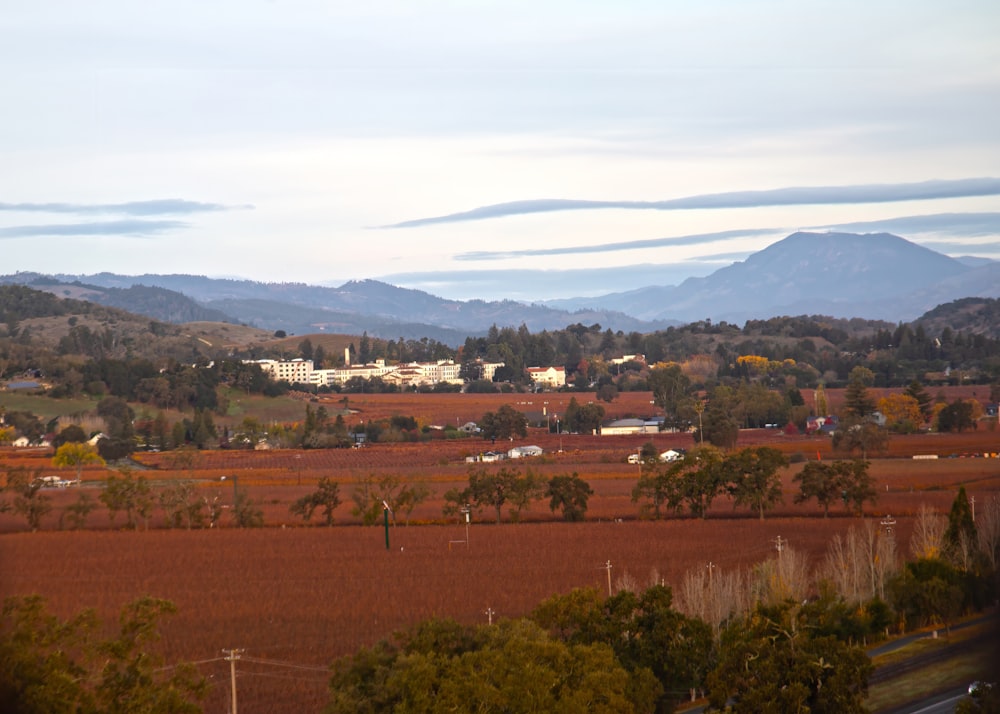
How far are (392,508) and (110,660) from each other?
24481 mm

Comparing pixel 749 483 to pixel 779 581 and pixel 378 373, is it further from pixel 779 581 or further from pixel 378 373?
pixel 378 373

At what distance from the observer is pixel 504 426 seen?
2504 inches

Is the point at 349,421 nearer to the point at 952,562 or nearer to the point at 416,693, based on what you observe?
the point at 952,562

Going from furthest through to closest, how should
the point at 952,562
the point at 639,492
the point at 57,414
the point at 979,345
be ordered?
the point at 979,345
the point at 57,414
the point at 639,492
the point at 952,562

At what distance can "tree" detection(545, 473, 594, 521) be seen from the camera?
35.8m

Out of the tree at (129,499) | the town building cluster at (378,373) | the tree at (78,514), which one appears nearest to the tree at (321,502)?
the tree at (129,499)

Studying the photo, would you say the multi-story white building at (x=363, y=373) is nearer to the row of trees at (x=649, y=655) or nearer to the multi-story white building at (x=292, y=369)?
the multi-story white building at (x=292, y=369)

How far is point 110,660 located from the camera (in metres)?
12.8

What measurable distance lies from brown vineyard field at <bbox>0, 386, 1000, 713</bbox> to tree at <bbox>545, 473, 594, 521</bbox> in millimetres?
705

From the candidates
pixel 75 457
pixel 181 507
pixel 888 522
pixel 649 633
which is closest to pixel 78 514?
pixel 181 507

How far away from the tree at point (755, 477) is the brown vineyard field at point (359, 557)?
0.67m

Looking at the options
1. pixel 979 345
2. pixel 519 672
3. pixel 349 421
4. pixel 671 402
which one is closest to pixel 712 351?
pixel 979 345

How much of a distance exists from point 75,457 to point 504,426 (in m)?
22.0

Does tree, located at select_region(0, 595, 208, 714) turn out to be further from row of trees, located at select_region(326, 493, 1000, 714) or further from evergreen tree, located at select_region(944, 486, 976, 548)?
evergreen tree, located at select_region(944, 486, 976, 548)
